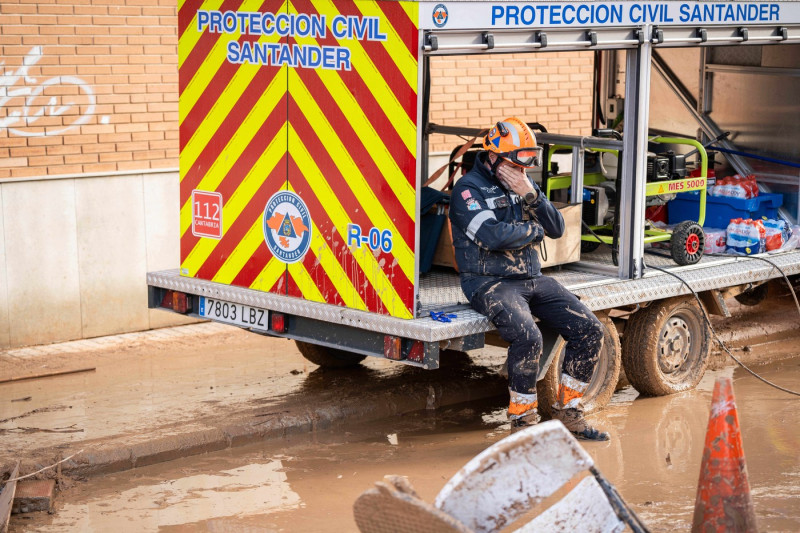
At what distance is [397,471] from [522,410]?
80 centimetres

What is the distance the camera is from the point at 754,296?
9.70 m

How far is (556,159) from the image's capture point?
11266mm

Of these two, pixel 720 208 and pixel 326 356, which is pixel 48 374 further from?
pixel 720 208

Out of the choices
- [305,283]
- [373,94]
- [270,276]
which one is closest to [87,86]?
[270,276]

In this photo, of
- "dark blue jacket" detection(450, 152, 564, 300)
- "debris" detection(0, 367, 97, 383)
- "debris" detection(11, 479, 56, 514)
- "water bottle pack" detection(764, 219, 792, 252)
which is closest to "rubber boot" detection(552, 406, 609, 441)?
"dark blue jacket" detection(450, 152, 564, 300)

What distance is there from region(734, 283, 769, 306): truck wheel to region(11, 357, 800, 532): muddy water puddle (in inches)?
78.3

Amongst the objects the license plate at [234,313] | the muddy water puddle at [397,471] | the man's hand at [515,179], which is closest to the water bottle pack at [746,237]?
the muddy water puddle at [397,471]

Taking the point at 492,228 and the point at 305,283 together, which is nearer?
the point at 492,228

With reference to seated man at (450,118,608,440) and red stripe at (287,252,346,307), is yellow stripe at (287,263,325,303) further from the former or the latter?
seated man at (450,118,608,440)

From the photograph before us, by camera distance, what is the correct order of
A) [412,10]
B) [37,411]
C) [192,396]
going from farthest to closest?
[192,396] < [37,411] < [412,10]

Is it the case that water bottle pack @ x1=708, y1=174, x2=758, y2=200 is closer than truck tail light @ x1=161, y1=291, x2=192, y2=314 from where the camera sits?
No

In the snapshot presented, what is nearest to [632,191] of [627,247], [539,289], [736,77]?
[627,247]

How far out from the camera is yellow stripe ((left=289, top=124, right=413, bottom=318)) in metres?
6.36

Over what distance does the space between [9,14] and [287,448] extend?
385cm
